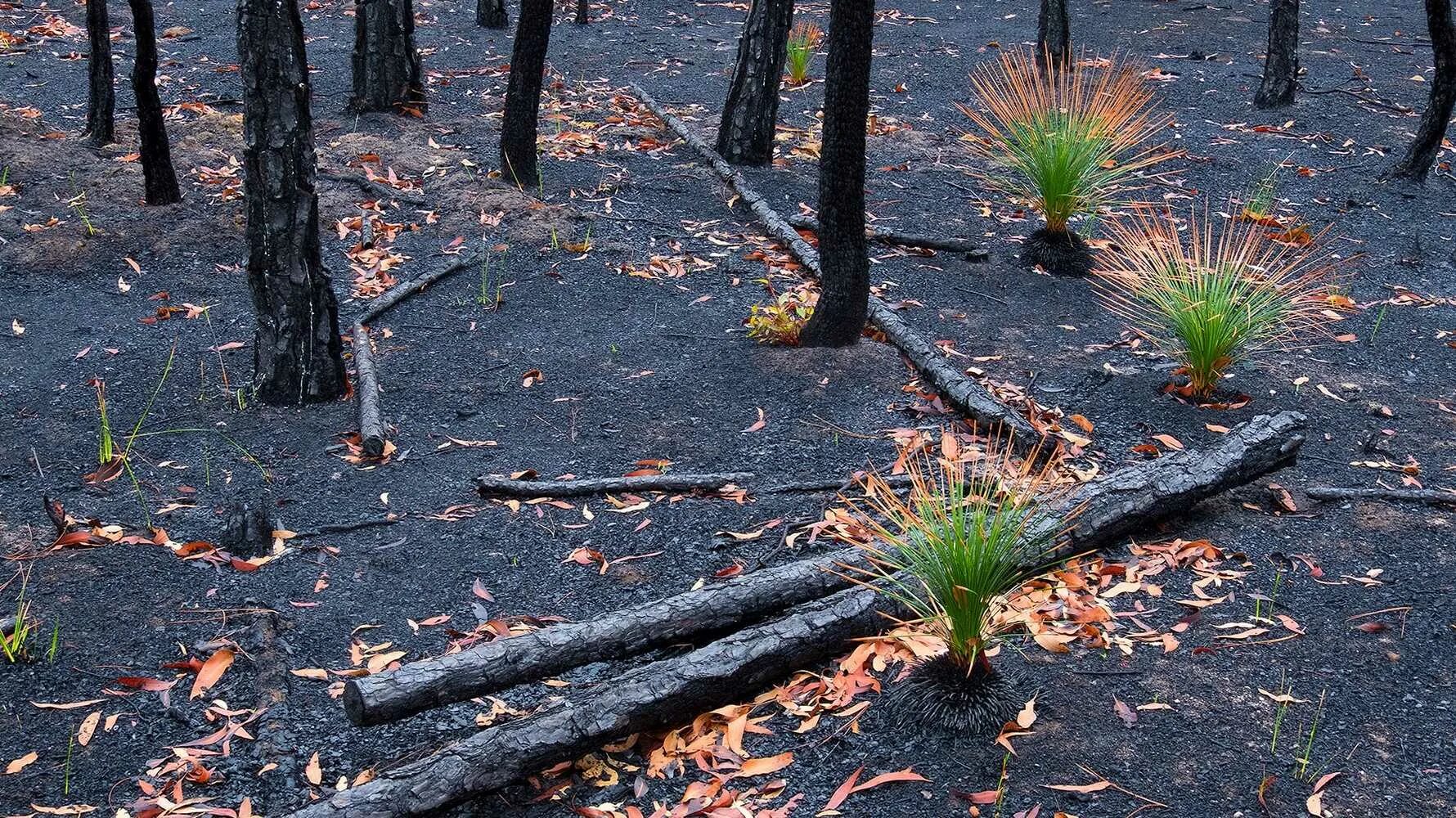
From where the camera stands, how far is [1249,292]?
498 cm

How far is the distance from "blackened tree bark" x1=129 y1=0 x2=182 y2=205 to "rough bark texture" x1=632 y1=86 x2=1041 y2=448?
3.32m

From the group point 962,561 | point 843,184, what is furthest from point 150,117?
point 962,561

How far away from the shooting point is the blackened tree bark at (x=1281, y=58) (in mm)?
8570

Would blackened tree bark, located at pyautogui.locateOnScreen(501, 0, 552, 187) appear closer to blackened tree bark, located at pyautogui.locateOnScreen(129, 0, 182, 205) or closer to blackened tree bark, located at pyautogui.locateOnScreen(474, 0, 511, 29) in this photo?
blackened tree bark, located at pyautogui.locateOnScreen(129, 0, 182, 205)

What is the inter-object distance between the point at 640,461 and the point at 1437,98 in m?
5.63

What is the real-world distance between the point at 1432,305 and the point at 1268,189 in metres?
1.60

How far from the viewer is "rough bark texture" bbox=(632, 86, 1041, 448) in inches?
174

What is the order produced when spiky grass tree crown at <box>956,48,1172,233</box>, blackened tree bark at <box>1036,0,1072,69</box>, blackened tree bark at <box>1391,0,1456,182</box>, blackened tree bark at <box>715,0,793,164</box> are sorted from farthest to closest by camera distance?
1. blackened tree bark at <box>1036,0,1072,69</box>
2. blackened tree bark at <box>715,0,793,164</box>
3. blackened tree bark at <box>1391,0,1456,182</box>
4. spiky grass tree crown at <box>956,48,1172,233</box>

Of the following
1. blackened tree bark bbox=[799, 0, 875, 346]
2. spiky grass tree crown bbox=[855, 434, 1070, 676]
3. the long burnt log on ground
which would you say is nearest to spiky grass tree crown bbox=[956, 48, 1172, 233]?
blackened tree bark bbox=[799, 0, 875, 346]

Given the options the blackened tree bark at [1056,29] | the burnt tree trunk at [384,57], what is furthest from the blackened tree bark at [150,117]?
the blackened tree bark at [1056,29]

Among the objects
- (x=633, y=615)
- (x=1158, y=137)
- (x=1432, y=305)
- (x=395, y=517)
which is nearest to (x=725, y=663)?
(x=633, y=615)

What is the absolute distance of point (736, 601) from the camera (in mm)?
3277

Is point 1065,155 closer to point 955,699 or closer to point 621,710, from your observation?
point 955,699

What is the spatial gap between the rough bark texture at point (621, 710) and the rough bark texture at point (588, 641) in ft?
0.29
